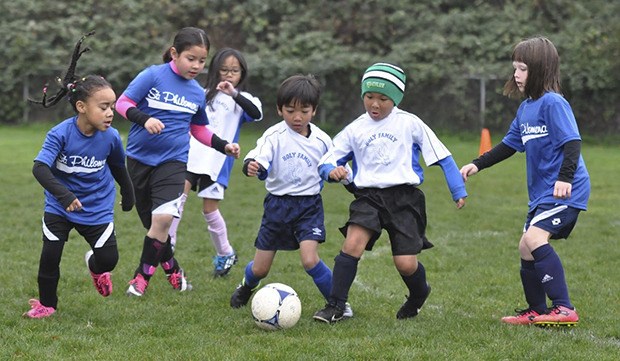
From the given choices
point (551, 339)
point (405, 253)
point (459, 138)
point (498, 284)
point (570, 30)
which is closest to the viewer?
point (551, 339)

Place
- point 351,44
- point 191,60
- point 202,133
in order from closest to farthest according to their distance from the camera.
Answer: point 191,60, point 202,133, point 351,44

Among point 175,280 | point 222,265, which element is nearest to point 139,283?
point 175,280

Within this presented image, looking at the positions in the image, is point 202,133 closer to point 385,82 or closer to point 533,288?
point 385,82

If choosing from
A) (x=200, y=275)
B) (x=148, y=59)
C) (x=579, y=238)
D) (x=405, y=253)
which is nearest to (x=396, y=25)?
(x=148, y=59)

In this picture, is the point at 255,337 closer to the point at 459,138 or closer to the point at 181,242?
the point at 181,242

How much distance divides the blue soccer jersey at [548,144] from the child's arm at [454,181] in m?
0.48

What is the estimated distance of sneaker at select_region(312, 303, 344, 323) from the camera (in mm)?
6055

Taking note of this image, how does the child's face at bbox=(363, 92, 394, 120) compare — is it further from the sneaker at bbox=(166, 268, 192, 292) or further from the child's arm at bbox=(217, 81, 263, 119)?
the sneaker at bbox=(166, 268, 192, 292)

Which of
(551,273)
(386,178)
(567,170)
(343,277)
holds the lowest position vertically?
(343,277)

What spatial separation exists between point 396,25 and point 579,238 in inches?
691

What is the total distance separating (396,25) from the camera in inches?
1054

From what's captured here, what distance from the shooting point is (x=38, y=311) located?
617 centimetres

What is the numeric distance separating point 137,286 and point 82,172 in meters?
1.29

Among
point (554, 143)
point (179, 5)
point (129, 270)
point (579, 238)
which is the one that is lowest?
point (129, 270)
